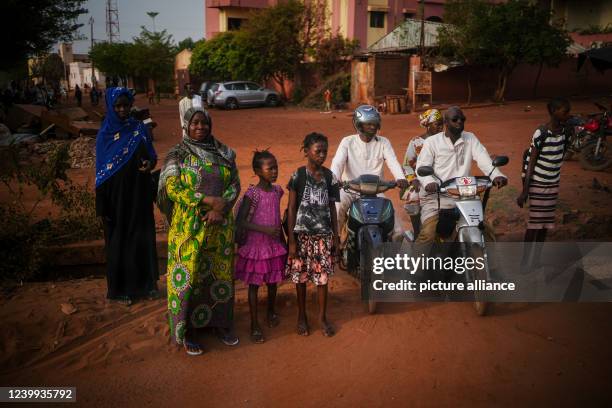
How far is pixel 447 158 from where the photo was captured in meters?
4.77

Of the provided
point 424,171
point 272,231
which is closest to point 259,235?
point 272,231

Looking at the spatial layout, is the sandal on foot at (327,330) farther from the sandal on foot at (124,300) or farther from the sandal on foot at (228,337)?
the sandal on foot at (124,300)

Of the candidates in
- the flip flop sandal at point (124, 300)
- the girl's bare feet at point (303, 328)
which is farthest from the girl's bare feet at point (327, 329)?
the flip flop sandal at point (124, 300)

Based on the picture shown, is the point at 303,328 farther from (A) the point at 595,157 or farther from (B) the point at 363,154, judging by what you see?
(A) the point at 595,157

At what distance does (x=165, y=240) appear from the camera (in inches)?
252

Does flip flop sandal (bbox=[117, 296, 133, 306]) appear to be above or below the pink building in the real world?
below

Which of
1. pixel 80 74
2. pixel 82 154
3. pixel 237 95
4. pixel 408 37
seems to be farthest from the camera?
pixel 80 74

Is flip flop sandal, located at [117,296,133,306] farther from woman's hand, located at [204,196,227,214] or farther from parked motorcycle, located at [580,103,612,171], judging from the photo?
parked motorcycle, located at [580,103,612,171]

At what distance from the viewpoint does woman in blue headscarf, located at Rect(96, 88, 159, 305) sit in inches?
168

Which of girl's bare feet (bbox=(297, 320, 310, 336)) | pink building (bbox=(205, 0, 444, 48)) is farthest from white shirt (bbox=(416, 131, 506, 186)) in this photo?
pink building (bbox=(205, 0, 444, 48))

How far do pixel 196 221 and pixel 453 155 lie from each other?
2461mm

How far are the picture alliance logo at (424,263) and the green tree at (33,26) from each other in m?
15.4

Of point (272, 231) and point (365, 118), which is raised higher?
point (365, 118)

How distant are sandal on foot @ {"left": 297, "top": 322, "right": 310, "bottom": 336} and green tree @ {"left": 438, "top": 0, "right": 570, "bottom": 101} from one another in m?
22.2
